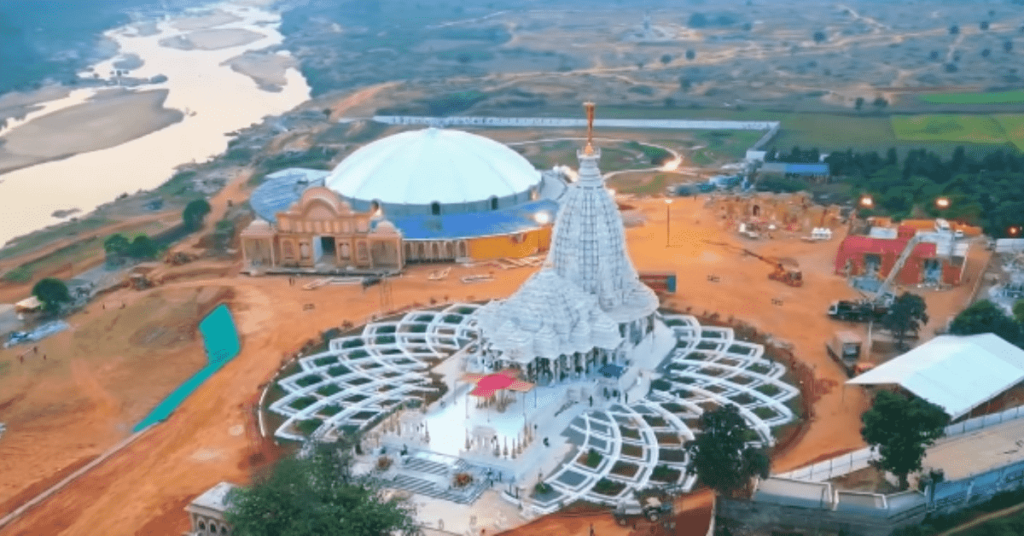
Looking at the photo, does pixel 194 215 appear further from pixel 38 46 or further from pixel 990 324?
pixel 38 46

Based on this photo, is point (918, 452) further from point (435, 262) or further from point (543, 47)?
point (543, 47)

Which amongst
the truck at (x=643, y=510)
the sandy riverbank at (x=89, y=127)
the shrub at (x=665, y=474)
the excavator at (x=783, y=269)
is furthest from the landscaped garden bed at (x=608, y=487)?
the sandy riverbank at (x=89, y=127)

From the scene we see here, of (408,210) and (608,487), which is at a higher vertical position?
(408,210)

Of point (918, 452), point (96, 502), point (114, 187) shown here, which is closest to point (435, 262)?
point (96, 502)

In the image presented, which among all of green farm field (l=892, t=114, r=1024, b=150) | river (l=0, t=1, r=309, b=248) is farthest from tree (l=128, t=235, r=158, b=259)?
green farm field (l=892, t=114, r=1024, b=150)

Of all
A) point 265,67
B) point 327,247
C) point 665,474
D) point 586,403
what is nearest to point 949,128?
point 327,247

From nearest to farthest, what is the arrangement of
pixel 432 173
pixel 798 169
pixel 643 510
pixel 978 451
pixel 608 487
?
pixel 643 510 → pixel 978 451 → pixel 608 487 → pixel 432 173 → pixel 798 169

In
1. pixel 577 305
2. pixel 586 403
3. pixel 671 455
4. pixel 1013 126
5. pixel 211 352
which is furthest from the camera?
pixel 1013 126
